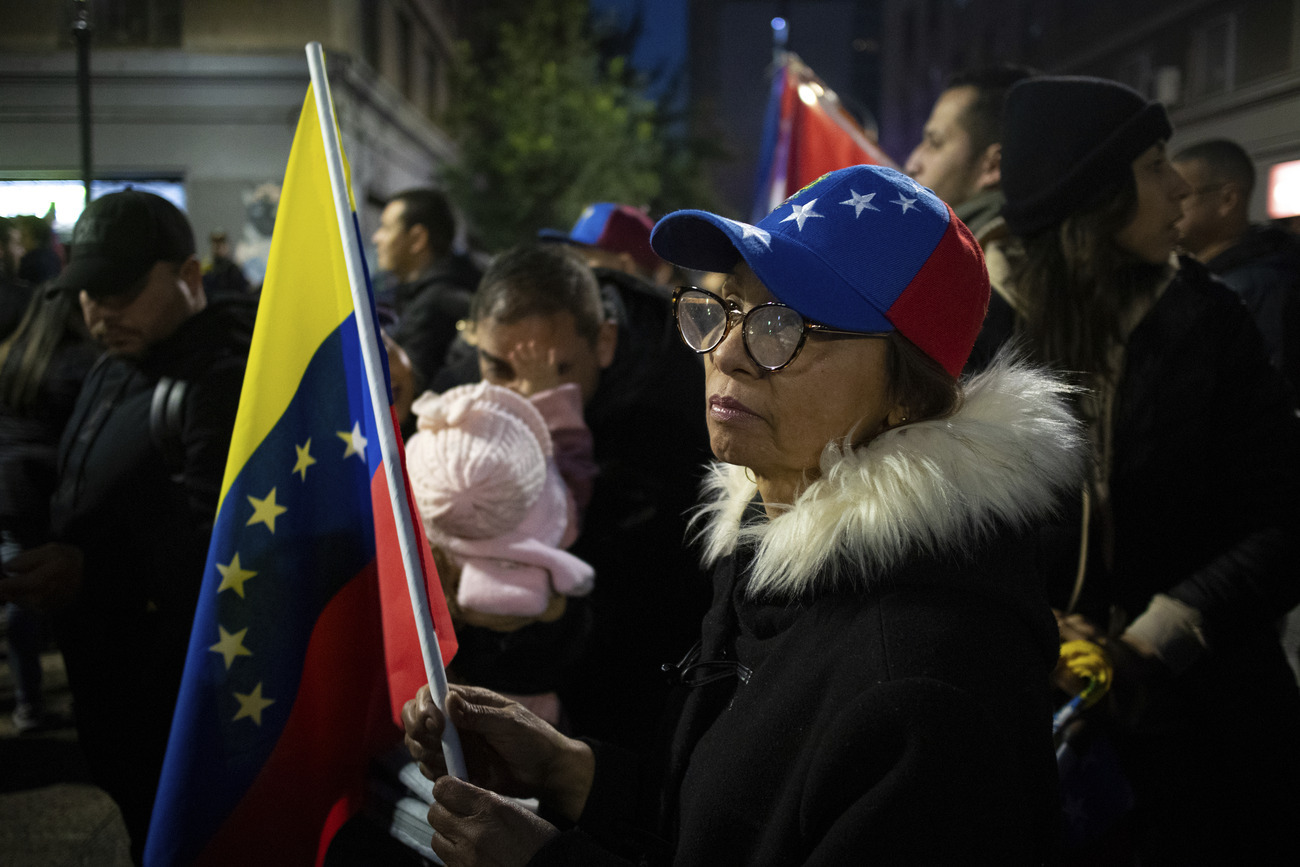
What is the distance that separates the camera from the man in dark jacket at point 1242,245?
177 inches

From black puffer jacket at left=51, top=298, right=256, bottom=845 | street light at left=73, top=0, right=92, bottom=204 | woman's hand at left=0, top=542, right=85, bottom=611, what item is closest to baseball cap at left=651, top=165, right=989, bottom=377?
black puffer jacket at left=51, top=298, right=256, bottom=845

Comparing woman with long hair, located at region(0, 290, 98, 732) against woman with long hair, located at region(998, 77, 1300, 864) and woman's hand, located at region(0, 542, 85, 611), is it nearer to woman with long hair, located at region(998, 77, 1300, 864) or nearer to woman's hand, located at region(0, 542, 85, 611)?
woman's hand, located at region(0, 542, 85, 611)

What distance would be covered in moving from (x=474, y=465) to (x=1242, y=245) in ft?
15.2

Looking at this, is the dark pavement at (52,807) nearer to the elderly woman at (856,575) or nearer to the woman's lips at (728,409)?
the elderly woman at (856,575)

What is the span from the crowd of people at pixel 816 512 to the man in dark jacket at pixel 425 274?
5.49 ft

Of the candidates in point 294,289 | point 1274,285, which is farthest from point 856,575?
point 1274,285

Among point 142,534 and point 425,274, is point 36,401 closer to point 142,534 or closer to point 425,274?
point 142,534

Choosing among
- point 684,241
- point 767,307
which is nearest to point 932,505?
point 767,307

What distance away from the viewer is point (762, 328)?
134 centimetres

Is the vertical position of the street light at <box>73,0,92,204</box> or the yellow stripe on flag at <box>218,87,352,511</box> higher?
the street light at <box>73,0,92,204</box>

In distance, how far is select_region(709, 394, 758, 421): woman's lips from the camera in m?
1.40

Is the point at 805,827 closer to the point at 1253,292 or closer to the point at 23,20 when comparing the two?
the point at 23,20

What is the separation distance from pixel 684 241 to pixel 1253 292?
4353 mm

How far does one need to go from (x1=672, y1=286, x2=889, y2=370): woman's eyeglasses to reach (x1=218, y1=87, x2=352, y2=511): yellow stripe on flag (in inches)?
31.4
